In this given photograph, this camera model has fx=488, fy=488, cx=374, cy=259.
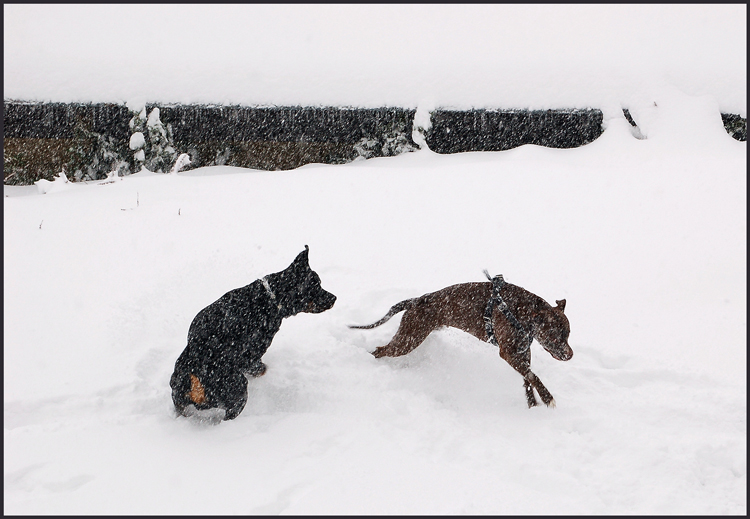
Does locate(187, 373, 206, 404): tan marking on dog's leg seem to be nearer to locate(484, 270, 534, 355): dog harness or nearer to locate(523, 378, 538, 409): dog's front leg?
locate(484, 270, 534, 355): dog harness

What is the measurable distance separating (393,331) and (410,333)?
55cm

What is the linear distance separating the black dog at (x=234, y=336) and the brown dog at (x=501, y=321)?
0.66m

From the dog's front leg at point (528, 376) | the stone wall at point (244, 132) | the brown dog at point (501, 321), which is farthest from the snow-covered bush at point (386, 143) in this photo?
the dog's front leg at point (528, 376)

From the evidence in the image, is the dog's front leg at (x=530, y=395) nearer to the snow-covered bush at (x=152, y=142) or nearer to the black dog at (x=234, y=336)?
the black dog at (x=234, y=336)

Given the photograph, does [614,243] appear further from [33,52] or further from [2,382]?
[33,52]

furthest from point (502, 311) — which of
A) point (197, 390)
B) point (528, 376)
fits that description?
point (197, 390)

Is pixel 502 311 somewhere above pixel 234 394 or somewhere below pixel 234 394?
above

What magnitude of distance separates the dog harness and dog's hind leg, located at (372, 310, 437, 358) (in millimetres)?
390

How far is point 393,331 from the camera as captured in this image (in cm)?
400

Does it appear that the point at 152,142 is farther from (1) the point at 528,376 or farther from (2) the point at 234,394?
(1) the point at 528,376

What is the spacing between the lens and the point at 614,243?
187 inches

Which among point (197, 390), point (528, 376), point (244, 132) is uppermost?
point (244, 132)

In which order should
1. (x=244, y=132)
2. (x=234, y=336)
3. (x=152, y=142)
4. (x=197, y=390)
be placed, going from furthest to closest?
(x=244, y=132) → (x=152, y=142) → (x=234, y=336) → (x=197, y=390)

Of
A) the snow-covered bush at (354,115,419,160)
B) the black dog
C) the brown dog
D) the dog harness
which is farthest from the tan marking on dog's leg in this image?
the snow-covered bush at (354,115,419,160)
